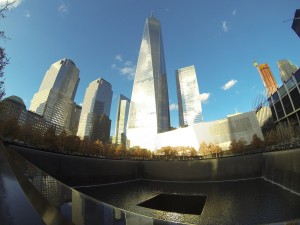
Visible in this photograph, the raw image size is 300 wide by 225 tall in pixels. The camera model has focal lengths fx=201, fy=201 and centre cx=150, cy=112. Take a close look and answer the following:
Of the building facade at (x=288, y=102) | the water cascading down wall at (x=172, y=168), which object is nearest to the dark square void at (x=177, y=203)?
the water cascading down wall at (x=172, y=168)

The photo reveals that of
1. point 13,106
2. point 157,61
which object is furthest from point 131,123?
point 13,106

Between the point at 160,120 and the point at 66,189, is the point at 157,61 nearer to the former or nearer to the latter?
the point at 160,120

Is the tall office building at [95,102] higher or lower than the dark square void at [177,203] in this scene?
higher

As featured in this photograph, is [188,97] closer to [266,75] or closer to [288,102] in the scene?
[266,75]

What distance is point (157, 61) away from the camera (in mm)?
124500

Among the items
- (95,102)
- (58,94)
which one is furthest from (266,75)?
(58,94)

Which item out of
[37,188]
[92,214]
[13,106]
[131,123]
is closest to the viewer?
[92,214]

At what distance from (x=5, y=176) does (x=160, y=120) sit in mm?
122661

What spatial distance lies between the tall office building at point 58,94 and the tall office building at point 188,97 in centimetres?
8707

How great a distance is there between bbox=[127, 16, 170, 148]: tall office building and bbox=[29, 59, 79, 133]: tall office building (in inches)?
2123

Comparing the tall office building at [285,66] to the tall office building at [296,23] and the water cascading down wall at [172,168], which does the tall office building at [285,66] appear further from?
the water cascading down wall at [172,168]

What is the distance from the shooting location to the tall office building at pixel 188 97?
15582 cm

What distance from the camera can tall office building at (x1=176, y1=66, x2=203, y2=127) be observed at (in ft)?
511

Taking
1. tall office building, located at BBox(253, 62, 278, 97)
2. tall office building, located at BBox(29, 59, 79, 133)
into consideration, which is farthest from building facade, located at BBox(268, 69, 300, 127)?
tall office building, located at BBox(29, 59, 79, 133)
